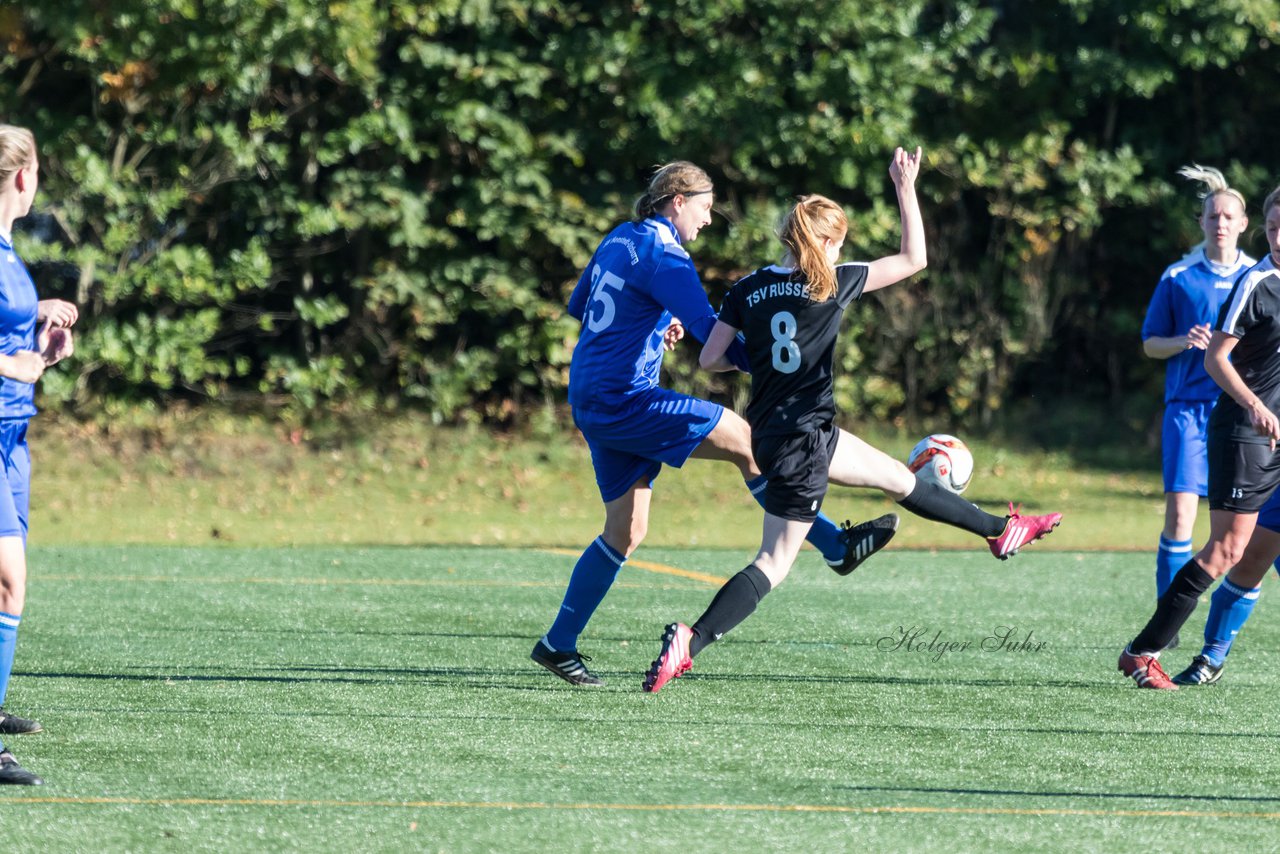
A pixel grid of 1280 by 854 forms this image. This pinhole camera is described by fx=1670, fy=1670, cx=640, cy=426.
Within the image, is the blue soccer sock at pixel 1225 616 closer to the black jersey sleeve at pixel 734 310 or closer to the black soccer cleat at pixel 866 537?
the black soccer cleat at pixel 866 537

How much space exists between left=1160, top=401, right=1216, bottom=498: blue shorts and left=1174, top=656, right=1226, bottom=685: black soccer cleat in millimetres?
1267

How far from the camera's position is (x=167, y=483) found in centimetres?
1526

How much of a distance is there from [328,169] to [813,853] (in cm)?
1387

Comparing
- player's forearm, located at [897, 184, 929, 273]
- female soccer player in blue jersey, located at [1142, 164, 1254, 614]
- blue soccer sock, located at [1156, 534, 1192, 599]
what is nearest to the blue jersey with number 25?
player's forearm, located at [897, 184, 929, 273]

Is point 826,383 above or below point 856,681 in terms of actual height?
above

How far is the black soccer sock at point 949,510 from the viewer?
248 inches

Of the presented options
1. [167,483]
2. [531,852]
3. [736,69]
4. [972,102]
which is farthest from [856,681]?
[972,102]

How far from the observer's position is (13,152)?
4.82 m

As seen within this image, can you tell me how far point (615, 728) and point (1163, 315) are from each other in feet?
12.0

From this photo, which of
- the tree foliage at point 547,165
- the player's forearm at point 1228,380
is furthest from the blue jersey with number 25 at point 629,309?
the tree foliage at point 547,165

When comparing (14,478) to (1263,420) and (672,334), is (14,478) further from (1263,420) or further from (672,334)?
(1263,420)

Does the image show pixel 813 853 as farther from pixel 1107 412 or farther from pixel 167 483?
pixel 1107 412

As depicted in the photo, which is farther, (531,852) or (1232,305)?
(1232,305)

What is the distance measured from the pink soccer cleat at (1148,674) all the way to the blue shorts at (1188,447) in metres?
1.44
